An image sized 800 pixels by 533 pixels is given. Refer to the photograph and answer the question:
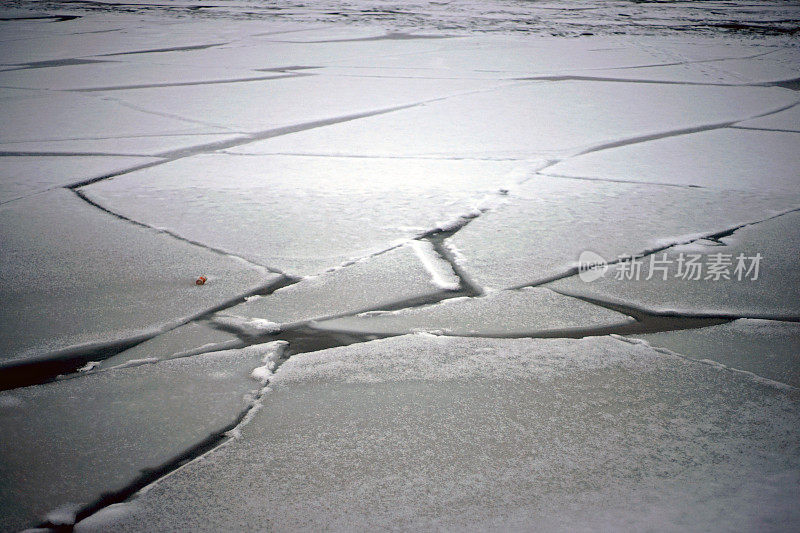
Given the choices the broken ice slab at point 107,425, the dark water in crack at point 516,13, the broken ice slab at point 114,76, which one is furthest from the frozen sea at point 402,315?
the dark water in crack at point 516,13

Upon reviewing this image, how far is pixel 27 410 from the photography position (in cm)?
85

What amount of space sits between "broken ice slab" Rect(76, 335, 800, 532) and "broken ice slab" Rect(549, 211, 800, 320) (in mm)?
182

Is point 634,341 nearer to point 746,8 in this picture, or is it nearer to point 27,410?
point 27,410

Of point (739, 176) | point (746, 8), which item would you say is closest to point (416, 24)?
point (746, 8)

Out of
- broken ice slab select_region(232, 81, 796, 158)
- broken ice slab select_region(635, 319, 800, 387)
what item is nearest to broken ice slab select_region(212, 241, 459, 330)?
broken ice slab select_region(635, 319, 800, 387)

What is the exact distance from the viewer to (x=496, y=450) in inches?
30.8

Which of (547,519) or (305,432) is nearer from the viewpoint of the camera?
(547,519)

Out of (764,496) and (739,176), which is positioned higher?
(739,176)

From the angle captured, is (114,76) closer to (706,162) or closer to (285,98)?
(285,98)

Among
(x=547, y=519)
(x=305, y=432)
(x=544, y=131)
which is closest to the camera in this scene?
(x=547, y=519)

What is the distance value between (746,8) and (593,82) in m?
4.35

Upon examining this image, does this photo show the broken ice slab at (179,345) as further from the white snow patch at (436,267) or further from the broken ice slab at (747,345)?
the broken ice slab at (747,345)

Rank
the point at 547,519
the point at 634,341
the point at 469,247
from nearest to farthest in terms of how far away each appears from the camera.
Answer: the point at 547,519 < the point at 634,341 < the point at 469,247

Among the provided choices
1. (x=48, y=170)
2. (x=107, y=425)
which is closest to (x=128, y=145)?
(x=48, y=170)
